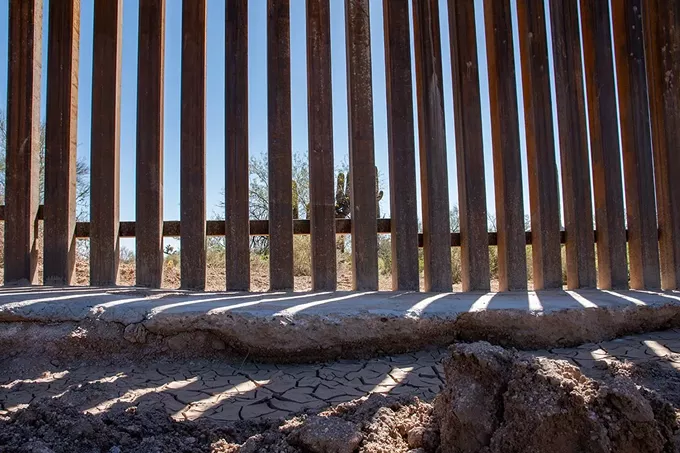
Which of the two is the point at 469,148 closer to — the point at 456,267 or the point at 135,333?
the point at 135,333

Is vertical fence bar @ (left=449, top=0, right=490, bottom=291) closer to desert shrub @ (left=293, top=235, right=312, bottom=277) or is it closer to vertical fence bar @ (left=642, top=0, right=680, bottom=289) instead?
vertical fence bar @ (left=642, top=0, right=680, bottom=289)

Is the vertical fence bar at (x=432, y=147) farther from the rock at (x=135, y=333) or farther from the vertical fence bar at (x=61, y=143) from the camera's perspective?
the vertical fence bar at (x=61, y=143)

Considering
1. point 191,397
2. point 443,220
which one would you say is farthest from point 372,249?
point 191,397

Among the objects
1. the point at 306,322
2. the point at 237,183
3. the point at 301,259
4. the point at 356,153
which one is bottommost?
the point at 306,322

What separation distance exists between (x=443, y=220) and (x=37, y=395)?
3172mm

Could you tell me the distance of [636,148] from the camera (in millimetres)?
4652

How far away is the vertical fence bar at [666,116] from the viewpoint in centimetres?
464

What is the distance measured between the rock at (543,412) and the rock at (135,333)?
1921 mm

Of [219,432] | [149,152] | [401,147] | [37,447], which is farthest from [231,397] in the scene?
[401,147]

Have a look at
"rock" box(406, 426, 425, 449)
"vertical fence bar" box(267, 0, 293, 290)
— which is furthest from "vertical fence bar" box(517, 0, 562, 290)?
"rock" box(406, 426, 425, 449)

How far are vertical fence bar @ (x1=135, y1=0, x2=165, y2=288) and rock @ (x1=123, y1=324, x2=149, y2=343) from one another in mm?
1310

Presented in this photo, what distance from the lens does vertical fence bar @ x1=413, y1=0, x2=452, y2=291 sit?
4109 mm

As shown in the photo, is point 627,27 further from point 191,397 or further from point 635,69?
point 191,397

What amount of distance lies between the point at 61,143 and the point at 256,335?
2.77 m
